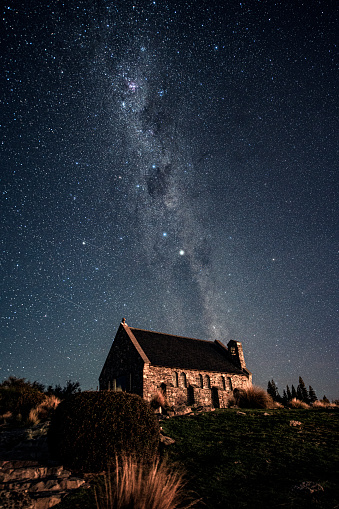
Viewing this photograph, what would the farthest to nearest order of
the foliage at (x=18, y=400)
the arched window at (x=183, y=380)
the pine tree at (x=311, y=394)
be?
the pine tree at (x=311, y=394)
the arched window at (x=183, y=380)
the foliage at (x=18, y=400)

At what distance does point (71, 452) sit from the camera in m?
6.96

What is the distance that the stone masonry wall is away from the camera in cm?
2194

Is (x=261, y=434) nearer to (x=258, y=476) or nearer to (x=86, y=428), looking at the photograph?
(x=258, y=476)

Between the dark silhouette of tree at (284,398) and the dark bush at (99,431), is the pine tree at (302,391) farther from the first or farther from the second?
the dark bush at (99,431)

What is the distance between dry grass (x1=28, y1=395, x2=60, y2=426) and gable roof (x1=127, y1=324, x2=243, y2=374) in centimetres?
862

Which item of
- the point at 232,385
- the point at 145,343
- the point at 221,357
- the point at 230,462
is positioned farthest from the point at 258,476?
the point at 221,357

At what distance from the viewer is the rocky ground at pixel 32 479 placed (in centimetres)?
502

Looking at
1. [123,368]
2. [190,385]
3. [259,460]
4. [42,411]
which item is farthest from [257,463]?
[123,368]

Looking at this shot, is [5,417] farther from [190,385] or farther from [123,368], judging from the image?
[190,385]

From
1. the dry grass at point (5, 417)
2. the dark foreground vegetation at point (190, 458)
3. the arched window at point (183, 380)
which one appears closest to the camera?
the dark foreground vegetation at point (190, 458)

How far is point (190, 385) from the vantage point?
24.0 metres

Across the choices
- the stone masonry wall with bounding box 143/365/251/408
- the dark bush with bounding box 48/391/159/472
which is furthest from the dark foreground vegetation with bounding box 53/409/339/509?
the stone masonry wall with bounding box 143/365/251/408

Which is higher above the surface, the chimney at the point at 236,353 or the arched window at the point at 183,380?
the chimney at the point at 236,353

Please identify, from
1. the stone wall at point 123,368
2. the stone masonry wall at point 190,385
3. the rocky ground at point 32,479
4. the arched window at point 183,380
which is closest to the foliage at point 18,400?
the rocky ground at point 32,479
